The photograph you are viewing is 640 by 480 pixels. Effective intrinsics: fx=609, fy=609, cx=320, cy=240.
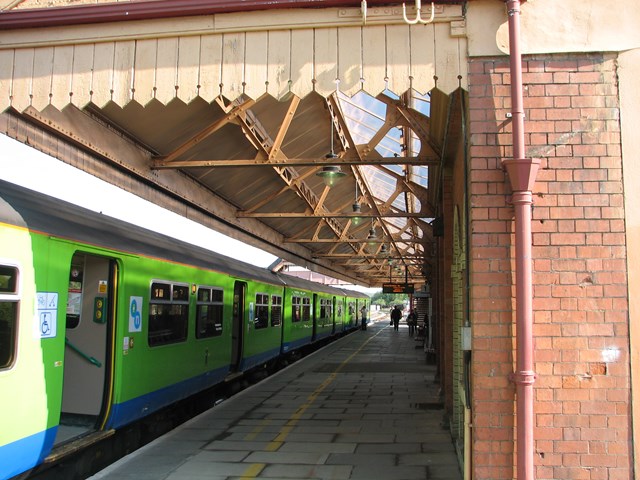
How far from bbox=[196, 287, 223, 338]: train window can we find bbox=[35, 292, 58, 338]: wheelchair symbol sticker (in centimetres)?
389

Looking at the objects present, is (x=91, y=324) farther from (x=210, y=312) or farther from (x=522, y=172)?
(x=522, y=172)

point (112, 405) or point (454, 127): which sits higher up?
point (454, 127)

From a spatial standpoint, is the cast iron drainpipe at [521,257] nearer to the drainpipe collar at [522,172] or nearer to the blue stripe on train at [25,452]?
the drainpipe collar at [522,172]

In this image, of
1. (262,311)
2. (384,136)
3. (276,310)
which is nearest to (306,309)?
(276,310)

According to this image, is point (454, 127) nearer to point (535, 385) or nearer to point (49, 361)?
point (535, 385)

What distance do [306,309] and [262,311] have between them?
6936mm

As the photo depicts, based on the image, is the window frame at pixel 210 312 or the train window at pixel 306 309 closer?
the window frame at pixel 210 312

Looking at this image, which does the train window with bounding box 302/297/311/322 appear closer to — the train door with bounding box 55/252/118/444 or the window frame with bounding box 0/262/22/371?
the train door with bounding box 55/252/118/444

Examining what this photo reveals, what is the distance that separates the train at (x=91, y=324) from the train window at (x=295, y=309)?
7127 millimetres

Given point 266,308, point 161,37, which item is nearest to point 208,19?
point 161,37

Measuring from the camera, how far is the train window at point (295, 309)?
18062 millimetres

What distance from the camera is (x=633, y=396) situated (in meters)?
4.18

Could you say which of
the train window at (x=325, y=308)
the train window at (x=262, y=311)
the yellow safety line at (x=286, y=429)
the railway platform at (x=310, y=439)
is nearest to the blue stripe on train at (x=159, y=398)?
the railway platform at (x=310, y=439)

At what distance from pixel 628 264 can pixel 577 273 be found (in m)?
0.35
